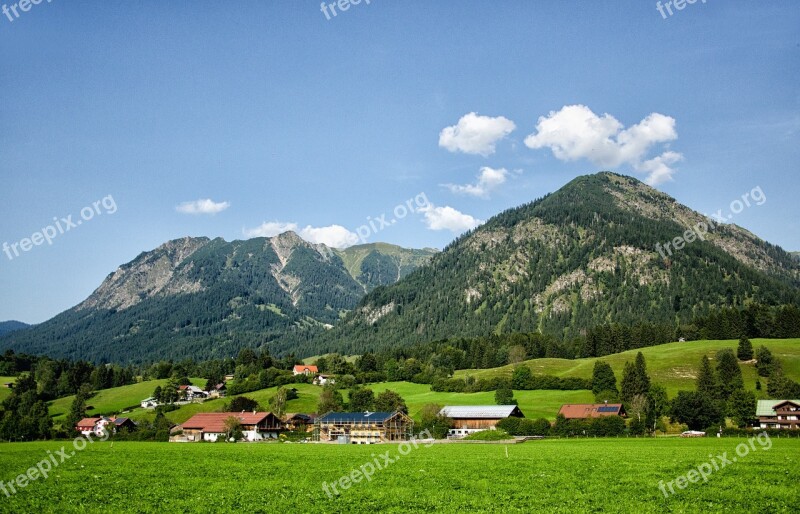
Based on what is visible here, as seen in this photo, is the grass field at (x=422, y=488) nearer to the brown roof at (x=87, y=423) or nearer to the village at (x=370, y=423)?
the village at (x=370, y=423)

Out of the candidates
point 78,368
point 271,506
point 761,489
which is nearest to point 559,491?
point 761,489

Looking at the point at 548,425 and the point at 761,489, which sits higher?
the point at 761,489

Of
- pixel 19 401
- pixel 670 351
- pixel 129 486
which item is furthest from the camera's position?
pixel 670 351

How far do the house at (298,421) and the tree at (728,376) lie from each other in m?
92.2

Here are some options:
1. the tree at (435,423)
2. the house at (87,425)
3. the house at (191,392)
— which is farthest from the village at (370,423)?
the house at (191,392)

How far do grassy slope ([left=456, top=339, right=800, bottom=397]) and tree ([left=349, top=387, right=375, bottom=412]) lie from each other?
53.7 meters

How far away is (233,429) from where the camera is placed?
11594 centimetres

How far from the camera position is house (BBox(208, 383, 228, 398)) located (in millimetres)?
182625

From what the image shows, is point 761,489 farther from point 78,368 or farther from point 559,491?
point 78,368

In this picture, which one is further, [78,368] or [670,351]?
[78,368]

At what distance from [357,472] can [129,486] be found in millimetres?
13788

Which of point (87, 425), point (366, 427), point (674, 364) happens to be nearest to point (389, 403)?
point (366, 427)

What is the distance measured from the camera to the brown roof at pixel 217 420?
390 ft

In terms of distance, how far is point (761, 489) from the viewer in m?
26.6
